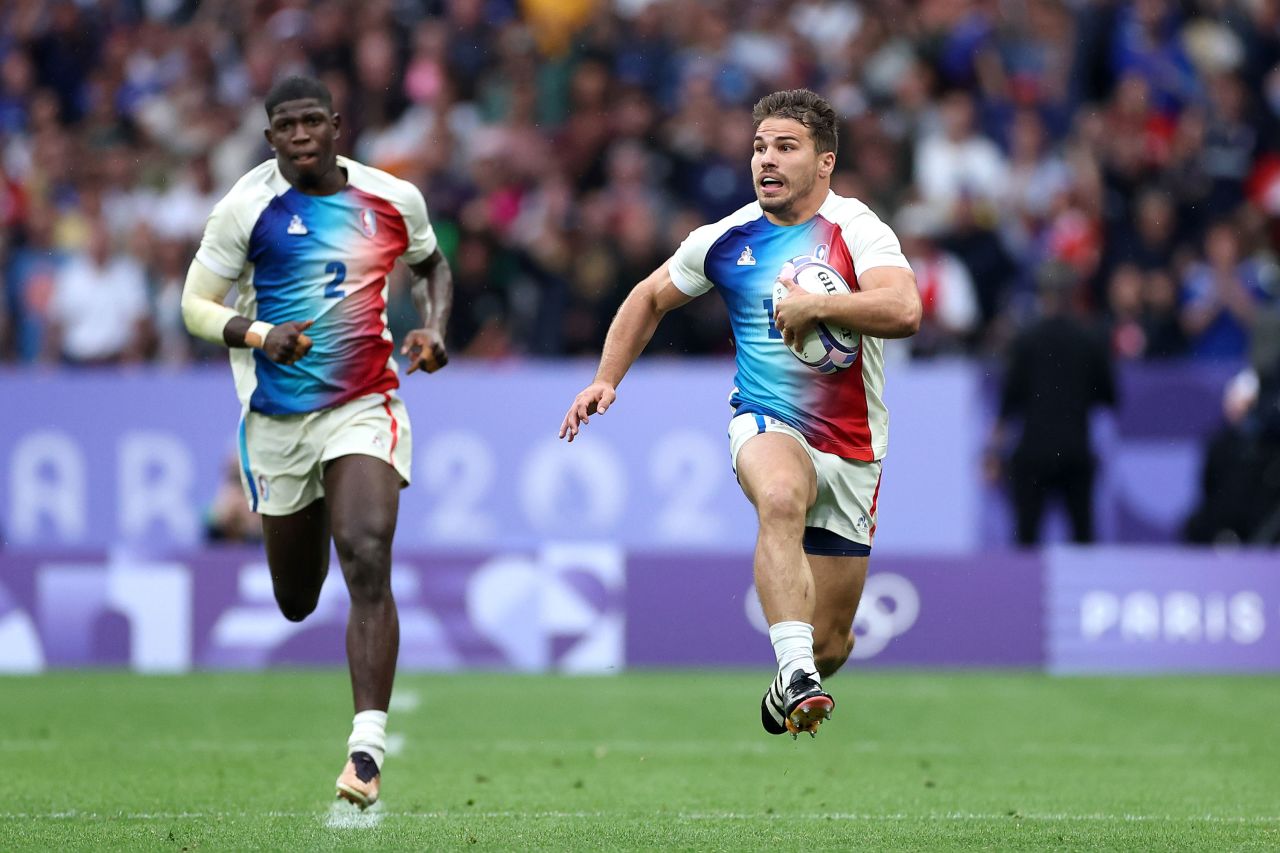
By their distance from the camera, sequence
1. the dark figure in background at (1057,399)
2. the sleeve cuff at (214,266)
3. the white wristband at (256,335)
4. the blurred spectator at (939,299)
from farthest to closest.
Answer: the blurred spectator at (939,299) → the dark figure in background at (1057,399) → the sleeve cuff at (214,266) → the white wristband at (256,335)

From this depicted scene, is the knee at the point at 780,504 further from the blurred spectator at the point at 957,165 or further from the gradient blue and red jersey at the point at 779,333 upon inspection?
the blurred spectator at the point at 957,165

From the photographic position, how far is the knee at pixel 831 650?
8117 mm

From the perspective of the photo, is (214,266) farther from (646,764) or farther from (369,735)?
(646,764)

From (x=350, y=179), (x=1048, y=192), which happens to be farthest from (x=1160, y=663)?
(x=350, y=179)

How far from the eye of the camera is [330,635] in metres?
14.6

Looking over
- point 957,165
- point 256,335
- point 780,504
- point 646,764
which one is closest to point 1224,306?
point 957,165

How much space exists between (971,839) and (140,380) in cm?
1001

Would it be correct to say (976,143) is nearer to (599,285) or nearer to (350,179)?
(599,285)

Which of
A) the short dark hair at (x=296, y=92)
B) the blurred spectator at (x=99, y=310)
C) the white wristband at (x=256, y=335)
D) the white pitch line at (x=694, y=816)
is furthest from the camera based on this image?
the blurred spectator at (x=99, y=310)

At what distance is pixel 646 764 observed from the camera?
9.91 metres

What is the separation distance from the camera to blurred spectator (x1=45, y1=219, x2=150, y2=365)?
1653 cm

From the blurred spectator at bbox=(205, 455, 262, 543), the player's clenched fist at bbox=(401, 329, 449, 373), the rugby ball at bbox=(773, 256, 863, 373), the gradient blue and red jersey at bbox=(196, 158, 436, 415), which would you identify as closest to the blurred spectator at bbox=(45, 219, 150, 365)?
the blurred spectator at bbox=(205, 455, 262, 543)

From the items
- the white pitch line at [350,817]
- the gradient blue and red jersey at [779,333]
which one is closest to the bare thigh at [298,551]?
the white pitch line at [350,817]

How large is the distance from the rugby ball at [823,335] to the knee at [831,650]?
104 centimetres
